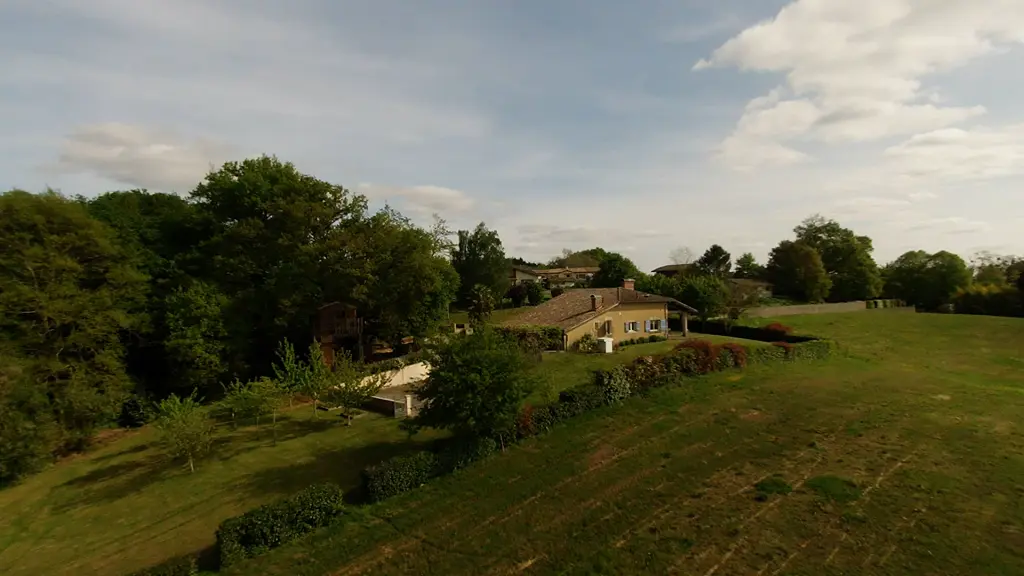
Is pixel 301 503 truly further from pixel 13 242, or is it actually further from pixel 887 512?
pixel 13 242

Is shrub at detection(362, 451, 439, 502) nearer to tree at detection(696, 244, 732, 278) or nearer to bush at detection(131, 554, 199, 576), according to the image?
bush at detection(131, 554, 199, 576)

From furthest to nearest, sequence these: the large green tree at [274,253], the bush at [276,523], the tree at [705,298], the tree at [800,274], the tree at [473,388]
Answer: the tree at [800,274], the tree at [705,298], the large green tree at [274,253], the tree at [473,388], the bush at [276,523]

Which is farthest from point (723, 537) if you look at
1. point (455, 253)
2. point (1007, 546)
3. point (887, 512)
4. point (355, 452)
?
point (455, 253)

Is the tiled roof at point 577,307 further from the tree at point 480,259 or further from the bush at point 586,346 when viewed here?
the tree at point 480,259

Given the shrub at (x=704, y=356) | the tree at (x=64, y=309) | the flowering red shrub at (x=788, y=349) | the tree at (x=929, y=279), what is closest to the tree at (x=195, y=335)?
the tree at (x=64, y=309)

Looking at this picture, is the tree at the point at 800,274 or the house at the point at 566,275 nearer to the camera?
the tree at the point at 800,274
